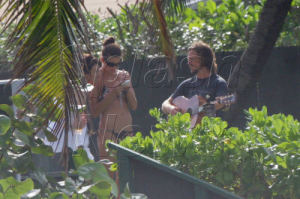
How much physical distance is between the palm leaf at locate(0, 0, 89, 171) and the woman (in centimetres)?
186

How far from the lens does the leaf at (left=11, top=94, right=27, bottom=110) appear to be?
2426 millimetres

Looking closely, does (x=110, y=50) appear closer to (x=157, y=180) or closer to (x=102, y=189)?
(x=157, y=180)

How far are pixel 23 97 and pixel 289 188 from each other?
1234 millimetres

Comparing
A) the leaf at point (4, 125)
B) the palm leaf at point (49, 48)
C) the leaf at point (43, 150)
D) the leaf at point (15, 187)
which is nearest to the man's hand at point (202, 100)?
the palm leaf at point (49, 48)

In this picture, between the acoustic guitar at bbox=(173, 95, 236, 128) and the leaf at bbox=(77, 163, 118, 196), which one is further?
the acoustic guitar at bbox=(173, 95, 236, 128)

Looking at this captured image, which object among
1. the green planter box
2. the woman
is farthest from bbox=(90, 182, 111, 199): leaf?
the woman

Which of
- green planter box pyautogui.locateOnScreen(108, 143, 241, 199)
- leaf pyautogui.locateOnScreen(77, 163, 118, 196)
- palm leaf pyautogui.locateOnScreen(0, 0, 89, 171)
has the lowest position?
green planter box pyautogui.locateOnScreen(108, 143, 241, 199)

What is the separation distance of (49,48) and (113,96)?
1.95m

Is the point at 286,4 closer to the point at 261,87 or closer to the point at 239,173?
the point at 261,87

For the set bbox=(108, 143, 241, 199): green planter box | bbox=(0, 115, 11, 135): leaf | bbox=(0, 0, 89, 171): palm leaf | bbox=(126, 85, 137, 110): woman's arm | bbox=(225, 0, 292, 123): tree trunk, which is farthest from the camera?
bbox=(225, 0, 292, 123): tree trunk

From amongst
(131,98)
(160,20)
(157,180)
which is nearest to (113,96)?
(131,98)

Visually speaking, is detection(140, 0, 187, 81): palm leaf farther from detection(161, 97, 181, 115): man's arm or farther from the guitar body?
detection(161, 97, 181, 115): man's arm

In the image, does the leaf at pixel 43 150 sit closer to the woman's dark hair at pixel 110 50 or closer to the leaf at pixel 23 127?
the leaf at pixel 23 127

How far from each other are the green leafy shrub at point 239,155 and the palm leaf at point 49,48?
47 centimetres
